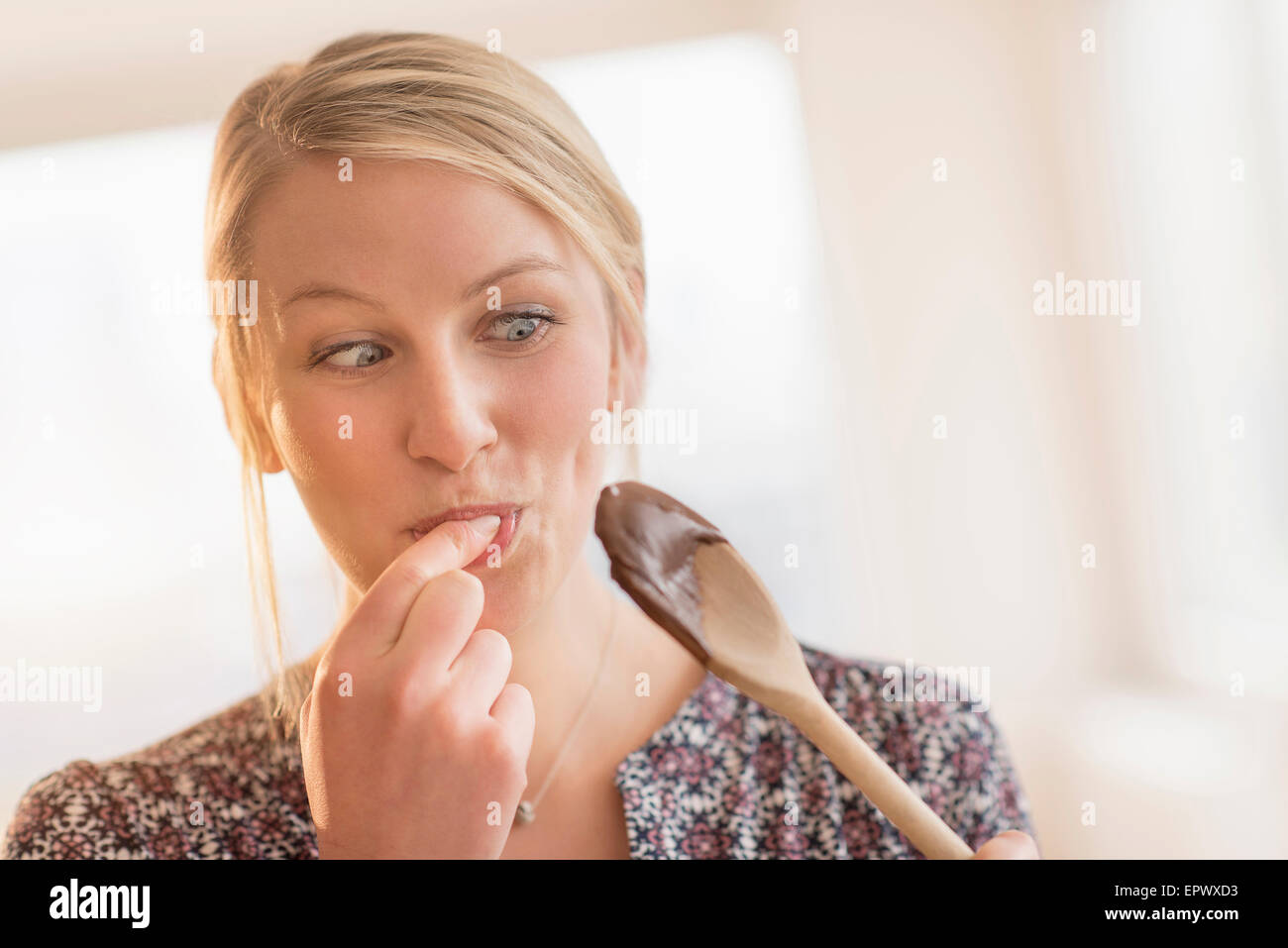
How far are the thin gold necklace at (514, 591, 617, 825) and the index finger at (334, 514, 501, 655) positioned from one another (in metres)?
0.15

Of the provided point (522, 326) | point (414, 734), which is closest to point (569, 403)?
point (522, 326)

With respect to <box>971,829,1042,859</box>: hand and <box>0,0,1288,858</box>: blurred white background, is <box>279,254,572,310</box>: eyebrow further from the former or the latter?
<box>971,829,1042,859</box>: hand

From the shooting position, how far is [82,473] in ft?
1.85

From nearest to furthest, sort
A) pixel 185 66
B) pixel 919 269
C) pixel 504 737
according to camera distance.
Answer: pixel 504 737, pixel 185 66, pixel 919 269

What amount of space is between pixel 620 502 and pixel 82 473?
363 millimetres

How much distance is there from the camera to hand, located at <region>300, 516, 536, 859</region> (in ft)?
1.11

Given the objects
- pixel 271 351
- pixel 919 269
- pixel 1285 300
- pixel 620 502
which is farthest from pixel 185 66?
pixel 1285 300

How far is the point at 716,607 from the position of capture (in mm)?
390

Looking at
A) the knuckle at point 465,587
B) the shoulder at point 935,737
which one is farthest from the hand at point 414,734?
the shoulder at point 935,737

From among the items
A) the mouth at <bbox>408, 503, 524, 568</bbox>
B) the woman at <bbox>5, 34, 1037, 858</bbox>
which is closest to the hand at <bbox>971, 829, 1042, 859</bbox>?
the woman at <bbox>5, 34, 1037, 858</bbox>

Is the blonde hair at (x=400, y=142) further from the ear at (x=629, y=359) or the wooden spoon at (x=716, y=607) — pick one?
the wooden spoon at (x=716, y=607)

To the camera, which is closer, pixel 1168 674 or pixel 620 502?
pixel 620 502

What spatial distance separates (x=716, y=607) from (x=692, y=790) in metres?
0.17
